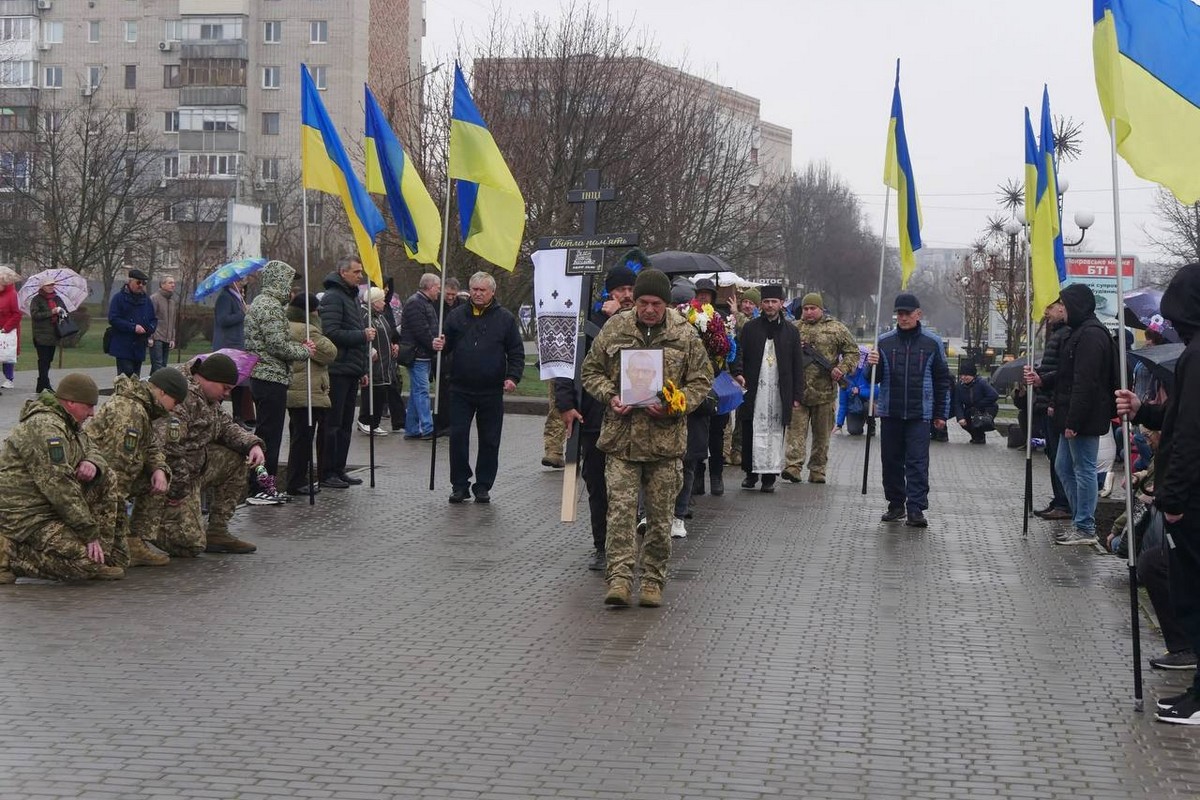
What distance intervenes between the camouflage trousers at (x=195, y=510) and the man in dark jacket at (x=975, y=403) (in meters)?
15.3

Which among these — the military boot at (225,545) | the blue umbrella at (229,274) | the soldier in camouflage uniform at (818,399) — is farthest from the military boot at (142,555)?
the soldier in camouflage uniform at (818,399)

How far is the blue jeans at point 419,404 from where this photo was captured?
66.6ft

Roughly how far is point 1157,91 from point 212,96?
83222mm

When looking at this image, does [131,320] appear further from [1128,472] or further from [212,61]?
[212,61]

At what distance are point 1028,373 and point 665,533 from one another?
4.84m

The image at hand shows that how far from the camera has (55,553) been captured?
31.4 feet

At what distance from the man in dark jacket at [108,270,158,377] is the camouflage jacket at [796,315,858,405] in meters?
8.88

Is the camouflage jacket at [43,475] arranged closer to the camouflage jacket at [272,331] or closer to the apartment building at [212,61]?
the camouflage jacket at [272,331]

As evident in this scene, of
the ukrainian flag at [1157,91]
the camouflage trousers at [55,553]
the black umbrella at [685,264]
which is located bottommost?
the camouflage trousers at [55,553]

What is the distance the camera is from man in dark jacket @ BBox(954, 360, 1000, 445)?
24.4 metres

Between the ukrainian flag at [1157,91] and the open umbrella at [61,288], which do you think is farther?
the open umbrella at [61,288]

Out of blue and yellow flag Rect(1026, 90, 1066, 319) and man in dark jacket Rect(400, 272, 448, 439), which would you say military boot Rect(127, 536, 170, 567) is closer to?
blue and yellow flag Rect(1026, 90, 1066, 319)

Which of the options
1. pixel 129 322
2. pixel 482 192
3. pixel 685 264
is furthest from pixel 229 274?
pixel 129 322

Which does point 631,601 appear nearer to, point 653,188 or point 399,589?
point 399,589
